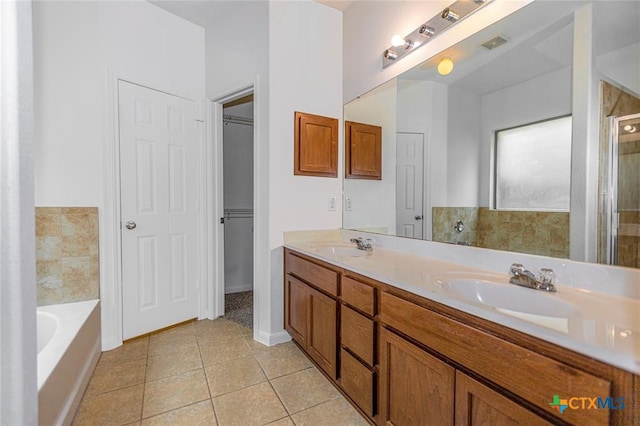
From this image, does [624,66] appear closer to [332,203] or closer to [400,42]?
[400,42]

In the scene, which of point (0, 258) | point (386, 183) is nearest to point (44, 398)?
point (0, 258)

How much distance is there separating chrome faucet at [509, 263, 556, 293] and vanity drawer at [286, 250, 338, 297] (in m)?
0.81

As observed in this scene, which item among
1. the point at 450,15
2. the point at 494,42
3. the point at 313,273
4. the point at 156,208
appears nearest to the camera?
the point at 494,42

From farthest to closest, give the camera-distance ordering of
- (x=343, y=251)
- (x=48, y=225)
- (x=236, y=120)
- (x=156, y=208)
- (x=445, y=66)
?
(x=236, y=120) < (x=156, y=208) < (x=343, y=251) < (x=48, y=225) < (x=445, y=66)

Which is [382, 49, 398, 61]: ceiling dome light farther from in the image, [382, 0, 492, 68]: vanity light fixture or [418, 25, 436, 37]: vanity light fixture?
[418, 25, 436, 37]: vanity light fixture

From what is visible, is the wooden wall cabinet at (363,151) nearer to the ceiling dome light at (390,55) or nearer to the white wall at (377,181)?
the white wall at (377,181)

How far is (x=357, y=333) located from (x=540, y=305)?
→ 751 millimetres

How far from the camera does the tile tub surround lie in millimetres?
1964

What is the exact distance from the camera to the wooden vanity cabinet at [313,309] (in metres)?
1.63

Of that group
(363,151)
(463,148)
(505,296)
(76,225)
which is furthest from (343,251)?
(76,225)

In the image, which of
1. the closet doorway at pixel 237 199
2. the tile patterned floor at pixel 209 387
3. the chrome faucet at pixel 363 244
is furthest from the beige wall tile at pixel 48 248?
the chrome faucet at pixel 363 244

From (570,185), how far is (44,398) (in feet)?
7.23

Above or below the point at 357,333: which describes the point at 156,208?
above

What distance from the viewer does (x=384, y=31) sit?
2068mm
